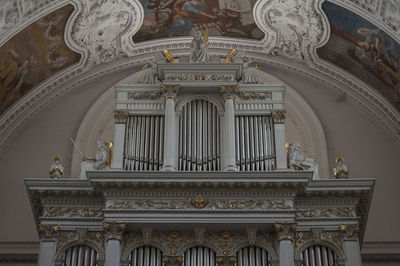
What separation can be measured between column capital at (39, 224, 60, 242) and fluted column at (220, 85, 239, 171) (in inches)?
163

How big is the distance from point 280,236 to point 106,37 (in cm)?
999

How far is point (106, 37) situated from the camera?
24.6 m

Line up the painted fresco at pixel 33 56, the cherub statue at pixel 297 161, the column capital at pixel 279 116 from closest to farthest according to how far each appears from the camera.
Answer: the cherub statue at pixel 297 161
the column capital at pixel 279 116
the painted fresco at pixel 33 56

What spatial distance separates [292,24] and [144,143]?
7.46m

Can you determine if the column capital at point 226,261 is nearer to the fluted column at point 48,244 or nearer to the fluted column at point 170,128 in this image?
the fluted column at point 170,128

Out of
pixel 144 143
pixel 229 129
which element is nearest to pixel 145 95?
pixel 144 143

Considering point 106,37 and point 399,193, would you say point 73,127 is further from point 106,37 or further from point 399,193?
point 399,193

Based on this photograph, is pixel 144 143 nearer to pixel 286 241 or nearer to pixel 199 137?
pixel 199 137

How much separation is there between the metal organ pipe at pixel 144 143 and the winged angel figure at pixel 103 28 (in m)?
5.18

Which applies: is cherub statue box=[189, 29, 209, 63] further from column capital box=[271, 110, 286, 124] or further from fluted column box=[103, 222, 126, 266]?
fluted column box=[103, 222, 126, 266]

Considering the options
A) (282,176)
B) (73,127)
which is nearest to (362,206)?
(282,176)

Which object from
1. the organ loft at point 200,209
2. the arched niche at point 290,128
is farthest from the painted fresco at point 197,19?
the organ loft at point 200,209

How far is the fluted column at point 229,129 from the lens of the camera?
18.6 m

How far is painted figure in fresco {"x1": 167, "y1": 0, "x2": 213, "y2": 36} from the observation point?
24.0m
